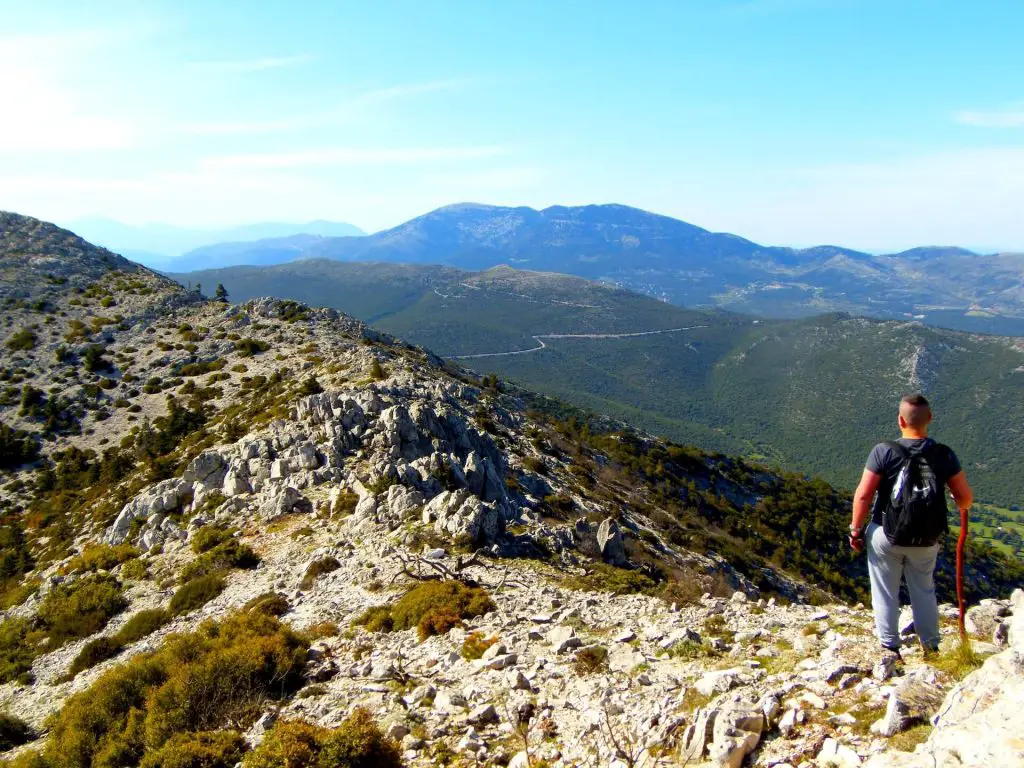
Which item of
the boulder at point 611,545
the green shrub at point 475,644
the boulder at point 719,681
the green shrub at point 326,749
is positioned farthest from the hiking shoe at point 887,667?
the boulder at point 611,545

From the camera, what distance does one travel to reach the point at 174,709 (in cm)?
1113

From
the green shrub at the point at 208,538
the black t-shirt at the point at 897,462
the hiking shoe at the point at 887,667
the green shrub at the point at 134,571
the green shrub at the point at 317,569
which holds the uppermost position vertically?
the black t-shirt at the point at 897,462

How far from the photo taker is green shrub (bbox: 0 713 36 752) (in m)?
13.3

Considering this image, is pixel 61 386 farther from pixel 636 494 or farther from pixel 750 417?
pixel 750 417

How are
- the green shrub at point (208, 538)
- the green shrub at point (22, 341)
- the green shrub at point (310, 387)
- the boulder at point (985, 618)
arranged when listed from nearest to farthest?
1. the boulder at point (985, 618)
2. the green shrub at point (208, 538)
3. the green shrub at point (310, 387)
4. the green shrub at point (22, 341)

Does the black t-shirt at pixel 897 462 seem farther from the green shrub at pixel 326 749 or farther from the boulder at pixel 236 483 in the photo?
the boulder at pixel 236 483

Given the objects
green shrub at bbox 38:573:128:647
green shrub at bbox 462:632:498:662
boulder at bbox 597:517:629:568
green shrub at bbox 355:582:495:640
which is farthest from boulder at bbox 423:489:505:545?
A: green shrub at bbox 38:573:128:647

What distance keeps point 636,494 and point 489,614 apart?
2780cm

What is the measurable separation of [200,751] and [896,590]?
36.0 ft

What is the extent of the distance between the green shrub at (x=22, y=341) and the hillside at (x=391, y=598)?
8.17 metres

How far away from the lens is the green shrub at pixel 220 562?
19.5 metres

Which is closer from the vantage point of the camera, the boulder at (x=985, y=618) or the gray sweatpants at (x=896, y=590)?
the gray sweatpants at (x=896, y=590)

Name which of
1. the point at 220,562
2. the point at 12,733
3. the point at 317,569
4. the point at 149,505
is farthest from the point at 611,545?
the point at 149,505

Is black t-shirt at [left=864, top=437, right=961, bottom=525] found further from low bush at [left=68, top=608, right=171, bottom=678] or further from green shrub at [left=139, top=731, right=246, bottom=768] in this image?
low bush at [left=68, top=608, right=171, bottom=678]
